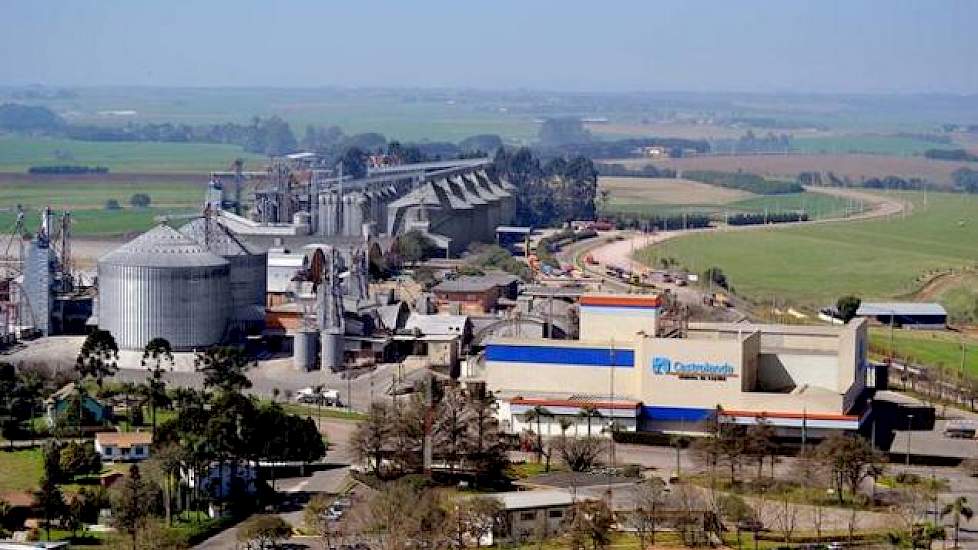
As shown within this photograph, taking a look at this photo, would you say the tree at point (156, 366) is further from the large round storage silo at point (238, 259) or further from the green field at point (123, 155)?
the green field at point (123, 155)

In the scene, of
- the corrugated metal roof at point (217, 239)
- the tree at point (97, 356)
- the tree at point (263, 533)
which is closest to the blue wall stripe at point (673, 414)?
the tree at point (97, 356)

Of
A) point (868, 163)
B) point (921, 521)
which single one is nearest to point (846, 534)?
point (921, 521)

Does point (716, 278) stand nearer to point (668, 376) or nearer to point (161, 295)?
point (161, 295)

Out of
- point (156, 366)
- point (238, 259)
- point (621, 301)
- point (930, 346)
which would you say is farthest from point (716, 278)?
point (156, 366)

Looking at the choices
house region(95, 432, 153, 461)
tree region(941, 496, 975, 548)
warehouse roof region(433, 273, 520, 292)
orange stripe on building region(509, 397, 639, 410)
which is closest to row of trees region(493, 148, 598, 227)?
warehouse roof region(433, 273, 520, 292)

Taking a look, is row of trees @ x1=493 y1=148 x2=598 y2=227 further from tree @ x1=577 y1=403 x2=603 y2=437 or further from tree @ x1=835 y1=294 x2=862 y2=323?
tree @ x1=577 y1=403 x2=603 y2=437

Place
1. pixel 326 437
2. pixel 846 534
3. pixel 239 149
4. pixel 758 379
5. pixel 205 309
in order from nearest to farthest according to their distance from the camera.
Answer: pixel 846 534 → pixel 326 437 → pixel 758 379 → pixel 205 309 → pixel 239 149

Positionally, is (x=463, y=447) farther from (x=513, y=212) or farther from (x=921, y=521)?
(x=513, y=212)
